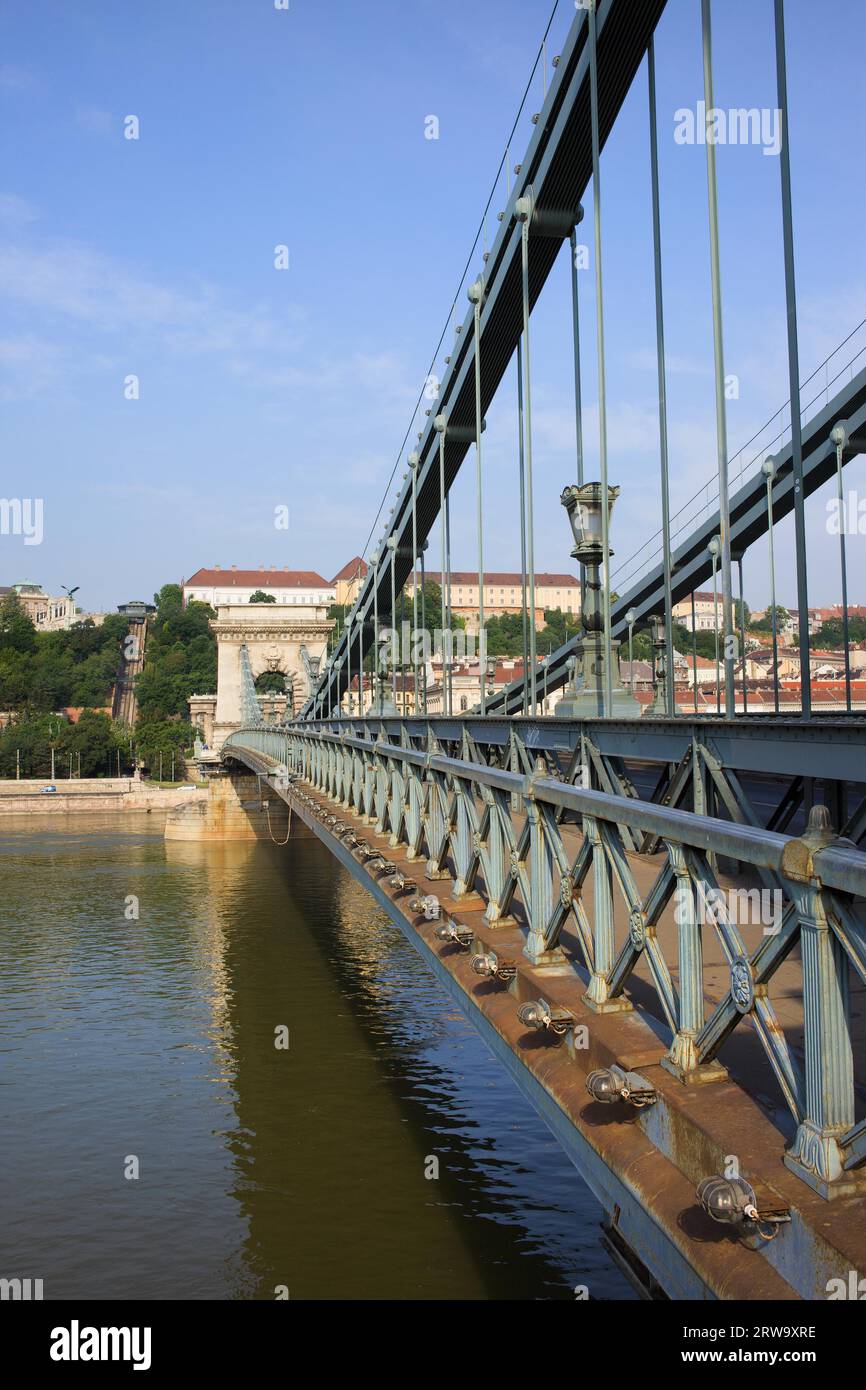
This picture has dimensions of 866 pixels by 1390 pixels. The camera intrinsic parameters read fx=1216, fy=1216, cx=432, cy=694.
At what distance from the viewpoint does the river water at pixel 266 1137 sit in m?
9.07

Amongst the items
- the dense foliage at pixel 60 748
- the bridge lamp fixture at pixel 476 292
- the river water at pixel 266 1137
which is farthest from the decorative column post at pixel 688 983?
the dense foliage at pixel 60 748

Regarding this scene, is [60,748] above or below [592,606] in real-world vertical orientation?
below

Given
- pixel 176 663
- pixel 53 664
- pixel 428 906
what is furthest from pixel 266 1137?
pixel 53 664

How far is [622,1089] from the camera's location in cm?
343

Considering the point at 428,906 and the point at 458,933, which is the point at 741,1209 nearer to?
the point at 458,933

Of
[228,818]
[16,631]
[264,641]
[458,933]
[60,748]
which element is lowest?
[228,818]

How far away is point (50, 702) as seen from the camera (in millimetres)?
107250

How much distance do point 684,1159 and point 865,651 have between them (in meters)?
57.6

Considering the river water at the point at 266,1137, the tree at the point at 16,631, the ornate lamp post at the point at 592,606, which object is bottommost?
the river water at the point at 266,1137

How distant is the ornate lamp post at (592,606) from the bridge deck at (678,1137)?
238 cm

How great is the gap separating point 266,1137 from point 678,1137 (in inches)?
385

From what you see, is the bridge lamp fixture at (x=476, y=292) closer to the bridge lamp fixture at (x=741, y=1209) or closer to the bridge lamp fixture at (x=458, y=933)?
the bridge lamp fixture at (x=458, y=933)
